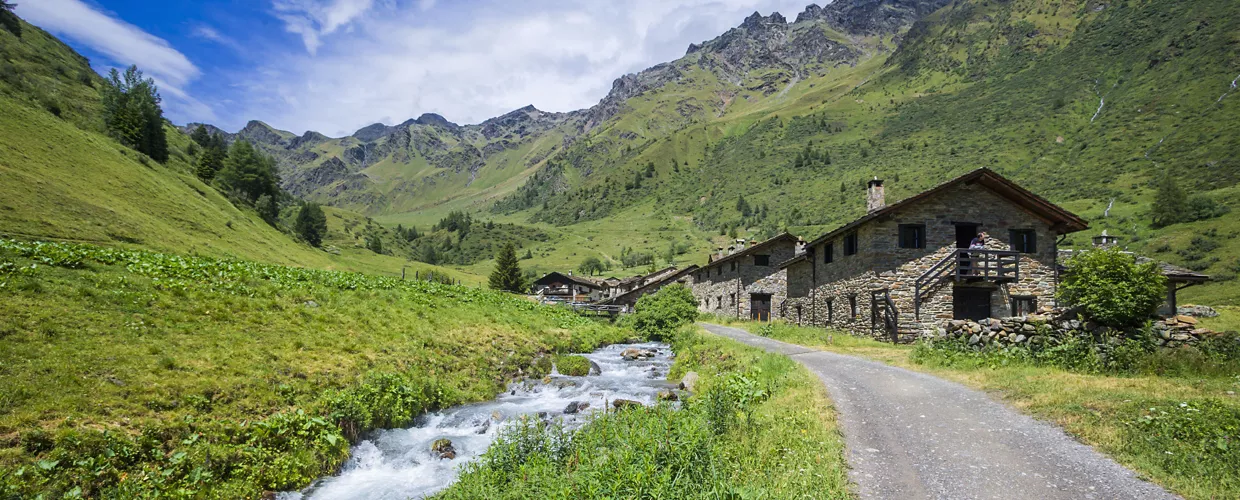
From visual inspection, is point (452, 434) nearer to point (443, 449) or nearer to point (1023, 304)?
point (443, 449)

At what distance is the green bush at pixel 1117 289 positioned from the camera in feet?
46.3

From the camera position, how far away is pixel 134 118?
223 feet

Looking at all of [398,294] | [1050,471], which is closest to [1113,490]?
[1050,471]

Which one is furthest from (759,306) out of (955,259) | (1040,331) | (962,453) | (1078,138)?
(1078,138)

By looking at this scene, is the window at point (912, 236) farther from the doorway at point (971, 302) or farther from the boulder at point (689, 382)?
the boulder at point (689, 382)

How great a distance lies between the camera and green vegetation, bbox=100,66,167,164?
2598 inches

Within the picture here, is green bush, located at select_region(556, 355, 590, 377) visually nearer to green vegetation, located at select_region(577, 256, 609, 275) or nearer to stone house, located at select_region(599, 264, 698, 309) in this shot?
stone house, located at select_region(599, 264, 698, 309)

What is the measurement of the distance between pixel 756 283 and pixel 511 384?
33.6 m

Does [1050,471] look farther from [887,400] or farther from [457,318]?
[457,318]

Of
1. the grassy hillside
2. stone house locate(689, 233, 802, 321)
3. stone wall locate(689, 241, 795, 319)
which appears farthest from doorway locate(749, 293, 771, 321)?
the grassy hillside

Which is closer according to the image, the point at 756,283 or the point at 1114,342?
the point at 1114,342

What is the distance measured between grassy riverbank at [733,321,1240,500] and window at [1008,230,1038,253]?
17041 millimetres

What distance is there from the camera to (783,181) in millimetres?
174250

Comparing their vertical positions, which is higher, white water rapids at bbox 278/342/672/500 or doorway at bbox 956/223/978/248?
doorway at bbox 956/223/978/248
